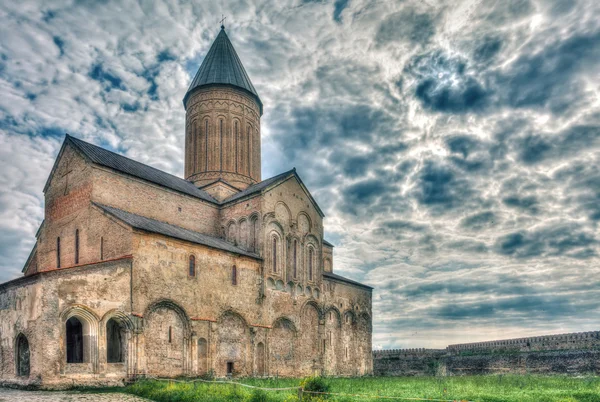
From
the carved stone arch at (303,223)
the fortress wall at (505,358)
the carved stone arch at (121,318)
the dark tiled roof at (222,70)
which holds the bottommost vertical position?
the fortress wall at (505,358)

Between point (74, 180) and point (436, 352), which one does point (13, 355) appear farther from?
point (436, 352)

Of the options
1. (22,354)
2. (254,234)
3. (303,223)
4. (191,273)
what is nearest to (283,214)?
(303,223)

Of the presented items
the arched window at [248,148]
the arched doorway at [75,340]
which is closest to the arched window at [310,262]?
the arched window at [248,148]

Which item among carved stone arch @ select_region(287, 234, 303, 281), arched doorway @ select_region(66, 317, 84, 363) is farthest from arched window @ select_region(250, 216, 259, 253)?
arched doorway @ select_region(66, 317, 84, 363)

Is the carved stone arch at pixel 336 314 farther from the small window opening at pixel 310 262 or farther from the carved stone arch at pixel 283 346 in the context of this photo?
the carved stone arch at pixel 283 346

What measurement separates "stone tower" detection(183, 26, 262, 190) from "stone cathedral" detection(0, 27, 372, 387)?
0.09 meters

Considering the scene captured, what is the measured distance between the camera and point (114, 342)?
1988cm

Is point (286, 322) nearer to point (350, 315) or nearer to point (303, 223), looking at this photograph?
point (303, 223)

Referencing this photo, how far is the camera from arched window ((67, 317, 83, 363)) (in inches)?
789

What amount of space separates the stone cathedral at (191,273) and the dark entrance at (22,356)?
0.05 meters

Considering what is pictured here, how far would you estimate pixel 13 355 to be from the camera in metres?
18.4

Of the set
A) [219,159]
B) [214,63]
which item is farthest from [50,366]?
[214,63]

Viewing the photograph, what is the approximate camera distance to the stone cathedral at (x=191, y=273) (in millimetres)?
18312

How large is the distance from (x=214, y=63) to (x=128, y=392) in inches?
935
